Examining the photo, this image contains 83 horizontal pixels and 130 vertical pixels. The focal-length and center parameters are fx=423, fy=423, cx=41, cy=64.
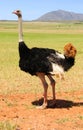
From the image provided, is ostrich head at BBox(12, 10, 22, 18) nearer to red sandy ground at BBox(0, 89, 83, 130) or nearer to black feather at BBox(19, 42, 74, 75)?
black feather at BBox(19, 42, 74, 75)

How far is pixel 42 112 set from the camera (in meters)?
9.33

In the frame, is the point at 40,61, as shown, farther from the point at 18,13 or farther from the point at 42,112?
the point at 18,13

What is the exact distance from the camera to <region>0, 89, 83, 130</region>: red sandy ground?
8.02m

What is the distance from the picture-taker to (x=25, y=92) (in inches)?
474

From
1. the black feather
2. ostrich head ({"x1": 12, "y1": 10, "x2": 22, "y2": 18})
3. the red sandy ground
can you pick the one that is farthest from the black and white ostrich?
ostrich head ({"x1": 12, "y1": 10, "x2": 22, "y2": 18})

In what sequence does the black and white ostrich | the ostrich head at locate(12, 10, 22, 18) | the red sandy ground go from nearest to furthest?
1. the red sandy ground
2. the black and white ostrich
3. the ostrich head at locate(12, 10, 22, 18)

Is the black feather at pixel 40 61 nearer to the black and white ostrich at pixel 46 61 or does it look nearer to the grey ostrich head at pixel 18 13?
the black and white ostrich at pixel 46 61

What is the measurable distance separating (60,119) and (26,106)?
4.93 feet

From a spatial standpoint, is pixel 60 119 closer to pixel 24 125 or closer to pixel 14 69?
pixel 24 125

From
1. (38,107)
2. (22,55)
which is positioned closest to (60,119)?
(38,107)

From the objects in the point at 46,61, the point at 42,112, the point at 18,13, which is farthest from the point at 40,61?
the point at 18,13

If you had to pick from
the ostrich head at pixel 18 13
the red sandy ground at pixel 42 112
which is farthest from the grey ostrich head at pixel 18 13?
the red sandy ground at pixel 42 112

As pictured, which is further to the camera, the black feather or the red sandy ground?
the black feather

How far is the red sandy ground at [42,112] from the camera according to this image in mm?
8023
